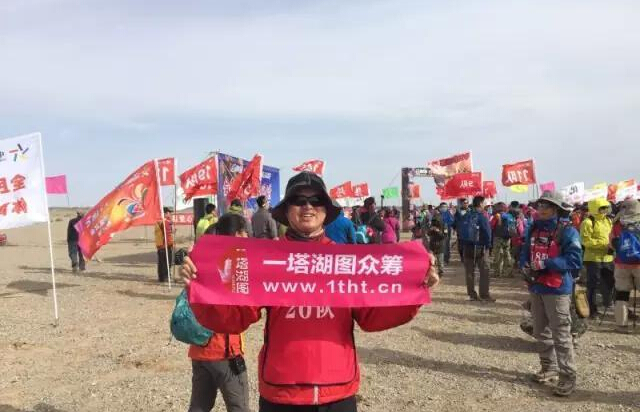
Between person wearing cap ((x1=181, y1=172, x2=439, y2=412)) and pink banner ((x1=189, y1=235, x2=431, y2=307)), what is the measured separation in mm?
49

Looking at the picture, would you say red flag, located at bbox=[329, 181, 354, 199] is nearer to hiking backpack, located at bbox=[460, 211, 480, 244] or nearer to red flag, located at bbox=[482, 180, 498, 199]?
red flag, located at bbox=[482, 180, 498, 199]

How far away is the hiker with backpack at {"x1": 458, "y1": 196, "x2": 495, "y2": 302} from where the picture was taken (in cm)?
1022

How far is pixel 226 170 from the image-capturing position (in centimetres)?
1553

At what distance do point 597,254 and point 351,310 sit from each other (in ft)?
25.9

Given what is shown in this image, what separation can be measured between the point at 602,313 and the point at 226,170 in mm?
10462

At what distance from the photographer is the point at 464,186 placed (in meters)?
17.5

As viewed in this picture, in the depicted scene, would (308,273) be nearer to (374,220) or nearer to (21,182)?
(21,182)

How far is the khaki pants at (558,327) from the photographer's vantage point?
5.37 meters

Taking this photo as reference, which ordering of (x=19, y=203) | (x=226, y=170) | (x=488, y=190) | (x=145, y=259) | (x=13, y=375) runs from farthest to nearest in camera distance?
1. (x=488, y=190)
2. (x=145, y=259)
3. (x=226, y=170)
4. (x=19, y=203)
5. (x=13, y=375)

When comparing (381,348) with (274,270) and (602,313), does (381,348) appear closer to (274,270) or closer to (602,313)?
(602,313)

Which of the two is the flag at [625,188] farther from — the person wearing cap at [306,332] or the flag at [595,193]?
the person wearing cap at [306,332]

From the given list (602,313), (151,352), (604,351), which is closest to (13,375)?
(151,352)

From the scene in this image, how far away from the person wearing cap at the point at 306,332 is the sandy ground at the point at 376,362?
10.4ft

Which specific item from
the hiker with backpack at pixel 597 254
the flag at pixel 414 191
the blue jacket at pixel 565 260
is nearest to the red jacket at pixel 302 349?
the blue jacket at pixel 565 260
